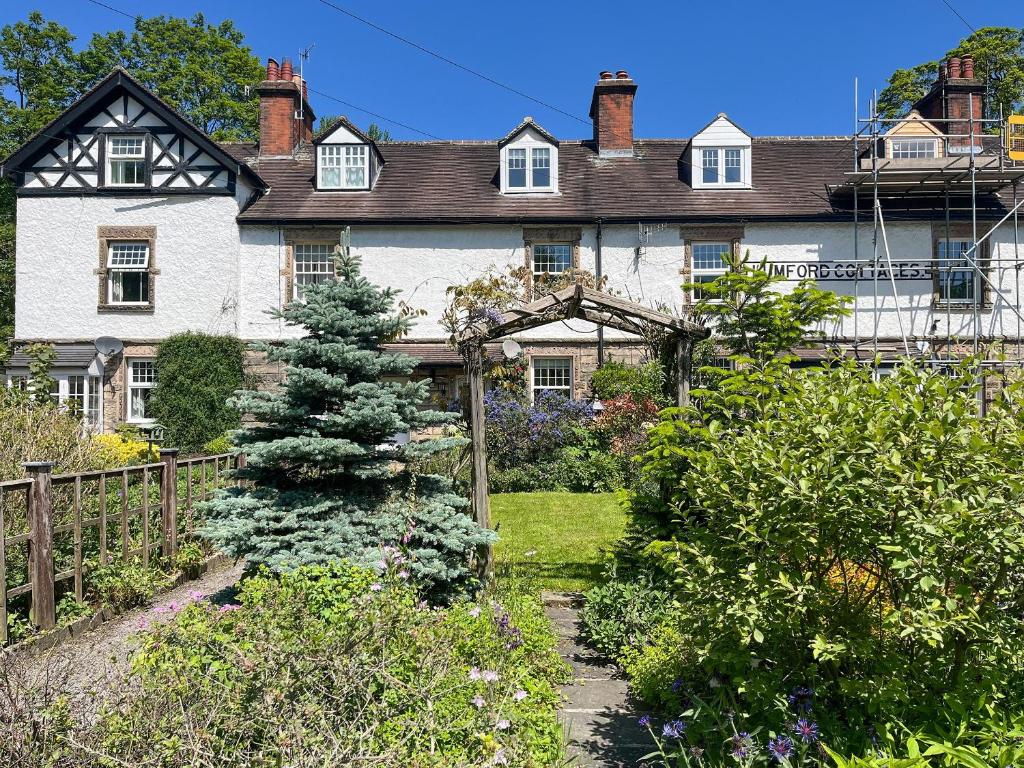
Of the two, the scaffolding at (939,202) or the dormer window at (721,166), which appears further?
the dormer window at (721,166)

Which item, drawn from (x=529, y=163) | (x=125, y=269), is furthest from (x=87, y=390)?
(x=529, y=163)

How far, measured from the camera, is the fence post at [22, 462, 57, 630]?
590 centimetres

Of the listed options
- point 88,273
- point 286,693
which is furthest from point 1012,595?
point 88,273

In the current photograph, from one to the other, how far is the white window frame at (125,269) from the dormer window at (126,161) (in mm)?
1495

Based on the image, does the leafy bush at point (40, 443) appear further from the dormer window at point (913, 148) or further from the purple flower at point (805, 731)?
the dormer window at point (913, 148)

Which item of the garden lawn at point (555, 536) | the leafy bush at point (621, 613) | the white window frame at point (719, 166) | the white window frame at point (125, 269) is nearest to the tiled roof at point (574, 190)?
the white window frame at point (719, 166)

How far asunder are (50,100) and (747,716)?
114 feet

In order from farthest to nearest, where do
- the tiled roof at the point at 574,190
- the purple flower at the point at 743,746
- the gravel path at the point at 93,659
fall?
the tiled roof at the point at 574,190 < the gravel path at the point at 93,659 < the purple flower at the point at 743,746

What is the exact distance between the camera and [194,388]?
17156 mm

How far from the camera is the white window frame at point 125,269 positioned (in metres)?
18.1

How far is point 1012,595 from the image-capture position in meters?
2.97

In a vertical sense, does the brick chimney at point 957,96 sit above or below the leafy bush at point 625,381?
above

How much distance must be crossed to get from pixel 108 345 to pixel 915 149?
20.4 metres

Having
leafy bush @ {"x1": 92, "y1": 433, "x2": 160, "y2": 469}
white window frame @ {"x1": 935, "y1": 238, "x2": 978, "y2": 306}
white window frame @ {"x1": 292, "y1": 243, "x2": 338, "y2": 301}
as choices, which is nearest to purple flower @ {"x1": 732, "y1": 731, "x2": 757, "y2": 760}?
leafy bush @ {"x1": 92, "y1": 433, "x2": 160, "y2": 469}
